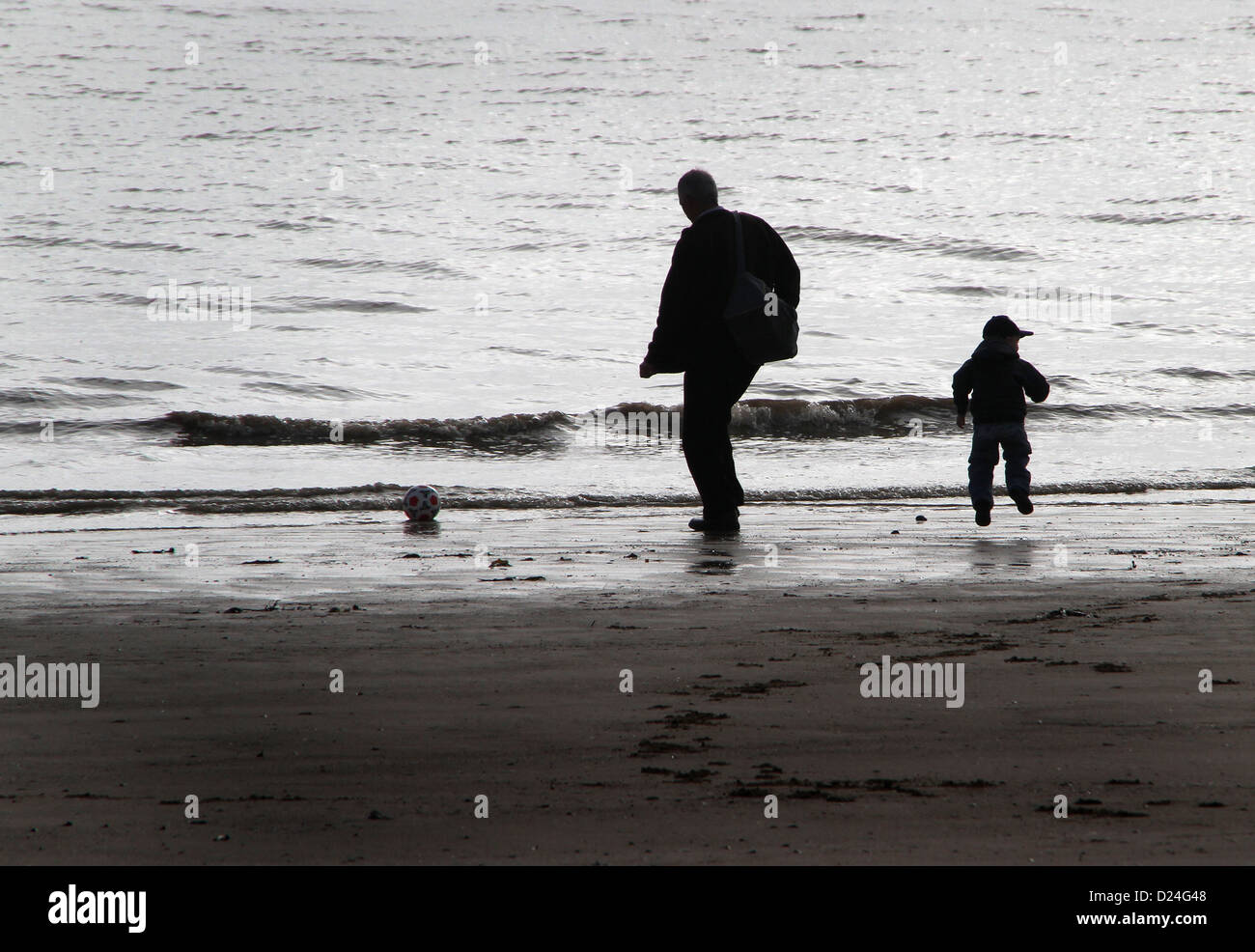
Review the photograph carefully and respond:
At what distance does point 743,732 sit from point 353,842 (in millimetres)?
986

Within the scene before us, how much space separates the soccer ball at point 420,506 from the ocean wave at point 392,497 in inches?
35.0

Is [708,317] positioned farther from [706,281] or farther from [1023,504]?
[1023,504]

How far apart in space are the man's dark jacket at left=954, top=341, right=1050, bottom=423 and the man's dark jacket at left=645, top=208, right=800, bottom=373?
182cm

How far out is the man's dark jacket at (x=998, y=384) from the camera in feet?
25.8

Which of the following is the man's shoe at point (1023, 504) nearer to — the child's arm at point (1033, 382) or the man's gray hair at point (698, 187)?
the child's arm at point (1033, 382)

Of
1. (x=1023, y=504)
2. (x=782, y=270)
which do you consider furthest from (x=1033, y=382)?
(x=782, y=270)

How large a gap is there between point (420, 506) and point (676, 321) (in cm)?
223

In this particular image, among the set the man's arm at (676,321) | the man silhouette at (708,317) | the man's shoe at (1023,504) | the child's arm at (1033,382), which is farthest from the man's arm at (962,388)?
the man's arm at (676,321)

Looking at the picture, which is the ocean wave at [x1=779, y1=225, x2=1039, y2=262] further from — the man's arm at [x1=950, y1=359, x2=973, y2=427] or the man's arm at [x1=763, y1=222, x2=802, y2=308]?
the man's arm at [x1=763, y1=222, x2=802, y2=308]

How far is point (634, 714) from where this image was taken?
3043 millimetres

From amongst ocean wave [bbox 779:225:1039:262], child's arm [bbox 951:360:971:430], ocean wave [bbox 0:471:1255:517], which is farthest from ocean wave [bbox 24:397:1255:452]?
ocean wave [bbox 779:225:1039:262]

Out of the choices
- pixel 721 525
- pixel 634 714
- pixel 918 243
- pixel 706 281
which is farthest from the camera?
pixel 918 243

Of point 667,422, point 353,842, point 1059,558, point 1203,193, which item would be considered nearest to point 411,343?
point 667,422
